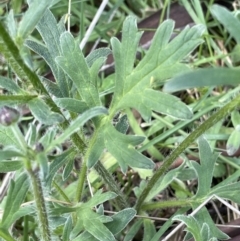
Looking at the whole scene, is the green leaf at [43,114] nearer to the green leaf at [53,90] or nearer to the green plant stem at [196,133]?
the green leaf at [53,90]

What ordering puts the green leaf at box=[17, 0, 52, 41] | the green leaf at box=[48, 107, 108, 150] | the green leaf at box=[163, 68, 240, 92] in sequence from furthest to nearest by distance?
the green leaf at box=[17, 0, 52, 41] < the green leaf at box=[48, 107, 108, 150] < the green leaf at box=[163, 68, 240, 92]

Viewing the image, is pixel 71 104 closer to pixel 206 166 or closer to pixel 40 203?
pixel 40 203

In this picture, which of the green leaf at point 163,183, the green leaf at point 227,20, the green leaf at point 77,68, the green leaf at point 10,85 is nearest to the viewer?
the green leaf at point 227,20

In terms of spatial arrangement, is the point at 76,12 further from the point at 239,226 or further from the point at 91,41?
the point at 239,226

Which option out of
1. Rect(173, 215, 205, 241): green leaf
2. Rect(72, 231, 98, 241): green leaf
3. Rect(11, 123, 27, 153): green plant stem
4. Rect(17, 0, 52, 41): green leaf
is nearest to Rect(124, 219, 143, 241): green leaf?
Rect(72, 231, 98, 241): green leaf

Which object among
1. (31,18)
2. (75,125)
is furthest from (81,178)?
(31,18)

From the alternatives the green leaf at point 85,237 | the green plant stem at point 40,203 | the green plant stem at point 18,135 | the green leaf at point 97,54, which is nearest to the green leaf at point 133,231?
the green leaf at point 85,237

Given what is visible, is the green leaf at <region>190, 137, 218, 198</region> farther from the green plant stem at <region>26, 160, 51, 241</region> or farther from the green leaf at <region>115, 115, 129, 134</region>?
the green plant stem at <region>26, 160, 51, 241</region>
